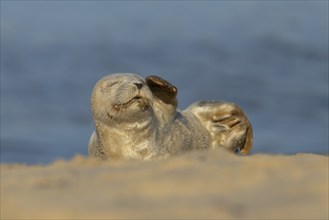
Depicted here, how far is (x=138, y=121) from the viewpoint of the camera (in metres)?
6.95

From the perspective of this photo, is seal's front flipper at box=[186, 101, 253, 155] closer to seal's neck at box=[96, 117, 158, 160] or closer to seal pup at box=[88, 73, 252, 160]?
seal pup at box=[88, 73, 252, 160]

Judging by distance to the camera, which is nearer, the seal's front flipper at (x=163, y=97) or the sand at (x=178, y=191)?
the sand at (x=178, y=191)

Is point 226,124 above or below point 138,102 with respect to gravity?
above

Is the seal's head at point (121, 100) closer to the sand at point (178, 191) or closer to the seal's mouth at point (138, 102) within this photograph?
the seal's mouth at point (138, 102)

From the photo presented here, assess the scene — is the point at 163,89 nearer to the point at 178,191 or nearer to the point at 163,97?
the point at 163,97

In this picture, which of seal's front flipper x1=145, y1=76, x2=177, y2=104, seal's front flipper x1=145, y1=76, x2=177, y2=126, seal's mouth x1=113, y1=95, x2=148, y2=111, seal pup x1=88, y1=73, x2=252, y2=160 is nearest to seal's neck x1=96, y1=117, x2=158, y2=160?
seal pup x1=88, y1=73, x2=252, y2=160

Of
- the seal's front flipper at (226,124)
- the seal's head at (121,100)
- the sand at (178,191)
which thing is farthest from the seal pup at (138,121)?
the sand at (178,191)

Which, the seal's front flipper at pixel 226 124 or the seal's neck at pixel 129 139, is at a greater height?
the seal's front flipper at pixel 226 124

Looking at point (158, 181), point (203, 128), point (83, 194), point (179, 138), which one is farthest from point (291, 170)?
point (203, 128)

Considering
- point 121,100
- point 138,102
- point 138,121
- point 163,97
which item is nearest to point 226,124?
point 163,97

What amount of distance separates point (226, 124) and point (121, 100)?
245 cm

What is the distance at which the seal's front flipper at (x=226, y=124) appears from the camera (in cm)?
864

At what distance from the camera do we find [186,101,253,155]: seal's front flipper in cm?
864

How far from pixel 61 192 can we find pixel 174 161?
37.4 inches
